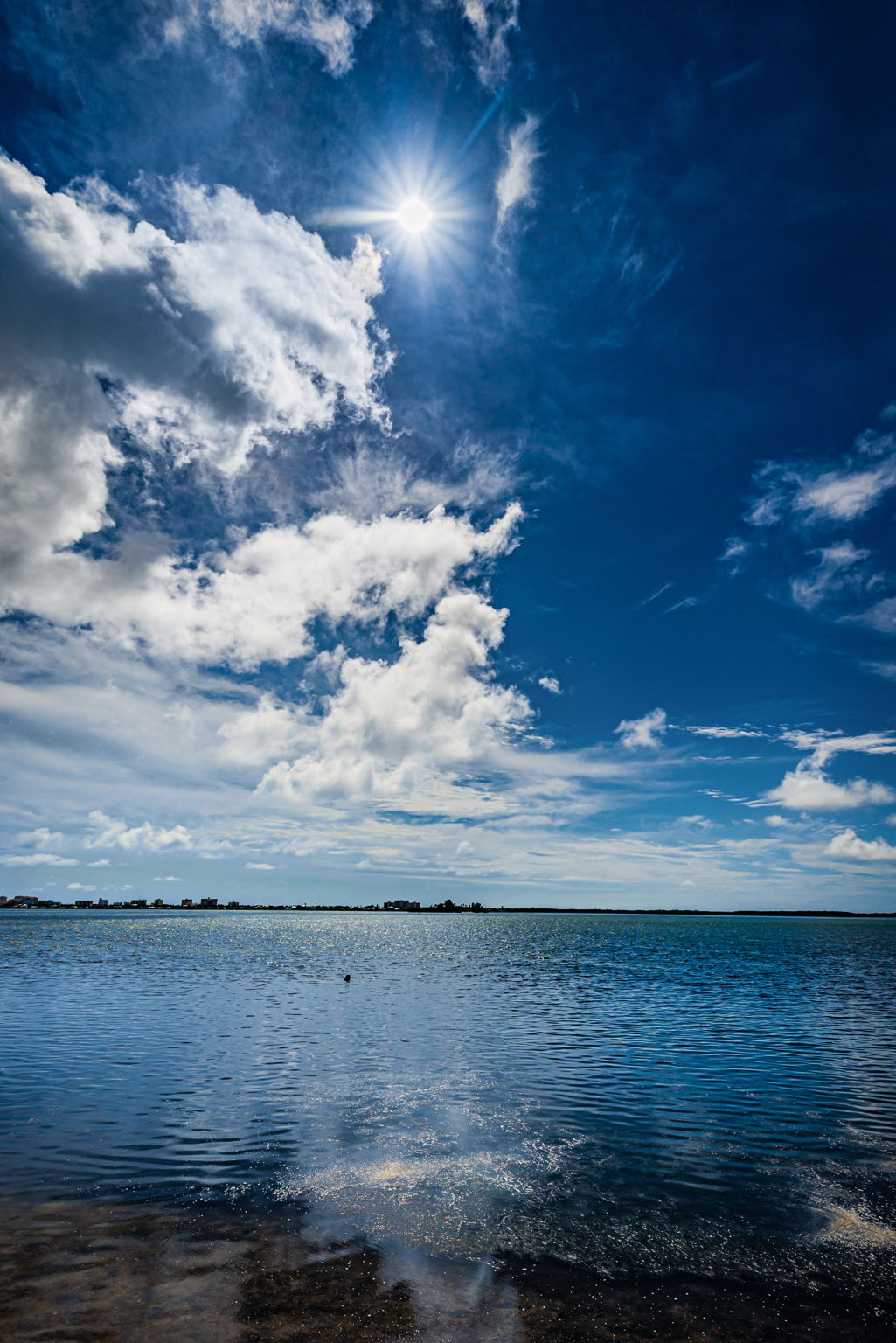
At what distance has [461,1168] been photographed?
20453mm

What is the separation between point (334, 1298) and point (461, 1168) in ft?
26.7

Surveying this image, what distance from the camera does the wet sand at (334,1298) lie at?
39.8 feet

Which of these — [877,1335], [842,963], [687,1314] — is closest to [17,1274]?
[687,1314]

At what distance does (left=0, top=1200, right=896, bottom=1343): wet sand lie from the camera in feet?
39.8

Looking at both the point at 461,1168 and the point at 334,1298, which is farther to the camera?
the point at 461,1168

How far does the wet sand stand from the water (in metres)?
0.07

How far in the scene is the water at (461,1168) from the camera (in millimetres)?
13453

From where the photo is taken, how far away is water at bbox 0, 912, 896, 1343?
13.5 m

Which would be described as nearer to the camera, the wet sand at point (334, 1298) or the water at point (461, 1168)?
the wet sand at point (334, 1298)

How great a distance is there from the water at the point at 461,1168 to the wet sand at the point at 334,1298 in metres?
0.07

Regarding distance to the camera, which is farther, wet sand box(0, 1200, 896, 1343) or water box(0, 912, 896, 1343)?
water box(0, 912, 896, 1343)

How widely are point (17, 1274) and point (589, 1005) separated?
158 feet

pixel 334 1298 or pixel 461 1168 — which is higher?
pixel 461 1168

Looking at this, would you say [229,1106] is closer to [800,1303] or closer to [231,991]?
[800,1303]
